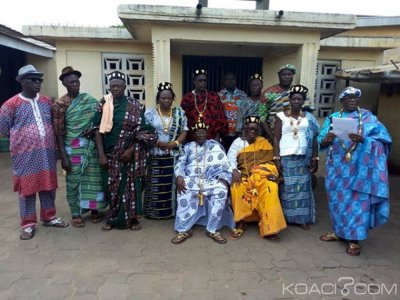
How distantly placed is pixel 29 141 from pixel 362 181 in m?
3.62

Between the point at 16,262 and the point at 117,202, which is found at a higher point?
the point at 117,202

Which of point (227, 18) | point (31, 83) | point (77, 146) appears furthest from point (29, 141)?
point (227, 18)

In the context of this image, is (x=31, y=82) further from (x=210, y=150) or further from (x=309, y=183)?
(x=309, y=183)

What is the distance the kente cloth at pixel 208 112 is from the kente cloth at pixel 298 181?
94 centimetres

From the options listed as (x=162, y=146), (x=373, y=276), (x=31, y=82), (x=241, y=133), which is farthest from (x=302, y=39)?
(x=31, y=82)

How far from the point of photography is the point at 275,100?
435 centimetres

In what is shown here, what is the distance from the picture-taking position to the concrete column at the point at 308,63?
15.8 ft

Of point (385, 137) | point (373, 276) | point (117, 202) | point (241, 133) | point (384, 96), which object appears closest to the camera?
point (373, 276)

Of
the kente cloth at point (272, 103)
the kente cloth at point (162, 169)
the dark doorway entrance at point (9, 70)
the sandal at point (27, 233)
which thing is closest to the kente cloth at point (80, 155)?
the sandal at point (27, 233)

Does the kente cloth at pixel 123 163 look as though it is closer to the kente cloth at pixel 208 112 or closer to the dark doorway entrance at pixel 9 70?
the kente cloth at pixel 208 112

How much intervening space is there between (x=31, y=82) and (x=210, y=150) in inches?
85.5

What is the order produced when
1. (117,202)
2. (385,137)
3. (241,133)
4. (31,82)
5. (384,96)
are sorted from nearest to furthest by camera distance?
(385,137)
(31,82)
(117,202)
(241,133)
(384,96)

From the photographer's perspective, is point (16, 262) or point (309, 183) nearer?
point (16, 262)

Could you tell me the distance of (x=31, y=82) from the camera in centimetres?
366
